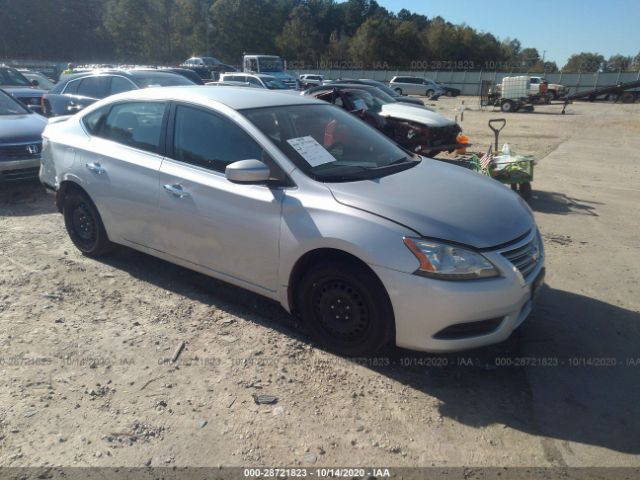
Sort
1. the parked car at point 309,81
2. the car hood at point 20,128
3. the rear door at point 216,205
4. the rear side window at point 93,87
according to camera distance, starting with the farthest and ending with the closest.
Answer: the parked car at point 309,81, the rear side window at point 93,87, the car hood at point 20,128, the rear door at point 216,205

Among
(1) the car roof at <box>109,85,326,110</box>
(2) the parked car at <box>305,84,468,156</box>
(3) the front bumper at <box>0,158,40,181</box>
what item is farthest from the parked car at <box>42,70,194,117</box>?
(1) the car roof at <box>109,85,326,110</box>

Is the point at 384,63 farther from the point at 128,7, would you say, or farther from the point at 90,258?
the point at 90,258

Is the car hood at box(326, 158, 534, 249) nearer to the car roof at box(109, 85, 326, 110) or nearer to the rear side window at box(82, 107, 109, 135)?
the car roof at box(109, 85, 326, 110)

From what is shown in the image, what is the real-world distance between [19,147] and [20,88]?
7570mm

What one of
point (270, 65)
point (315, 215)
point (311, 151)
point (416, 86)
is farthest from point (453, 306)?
point (416, 86)

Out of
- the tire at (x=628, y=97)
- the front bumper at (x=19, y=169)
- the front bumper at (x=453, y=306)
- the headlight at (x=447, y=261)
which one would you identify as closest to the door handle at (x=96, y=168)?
the front bumper at (x=453, y=306)

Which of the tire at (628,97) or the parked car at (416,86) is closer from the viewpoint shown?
the tire at (628,97)

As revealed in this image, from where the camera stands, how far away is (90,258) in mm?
4785

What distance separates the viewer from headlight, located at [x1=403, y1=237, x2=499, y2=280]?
2744 mm

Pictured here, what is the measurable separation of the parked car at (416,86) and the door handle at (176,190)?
38511 millimetres

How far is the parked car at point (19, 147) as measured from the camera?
6.71m

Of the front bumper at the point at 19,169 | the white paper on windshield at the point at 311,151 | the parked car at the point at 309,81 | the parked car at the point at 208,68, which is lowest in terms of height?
the front bumper at the point at 19,169

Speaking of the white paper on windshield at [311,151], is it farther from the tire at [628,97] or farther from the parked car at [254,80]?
the tire at [628,97]

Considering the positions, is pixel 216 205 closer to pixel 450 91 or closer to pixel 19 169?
pixel 19 169
